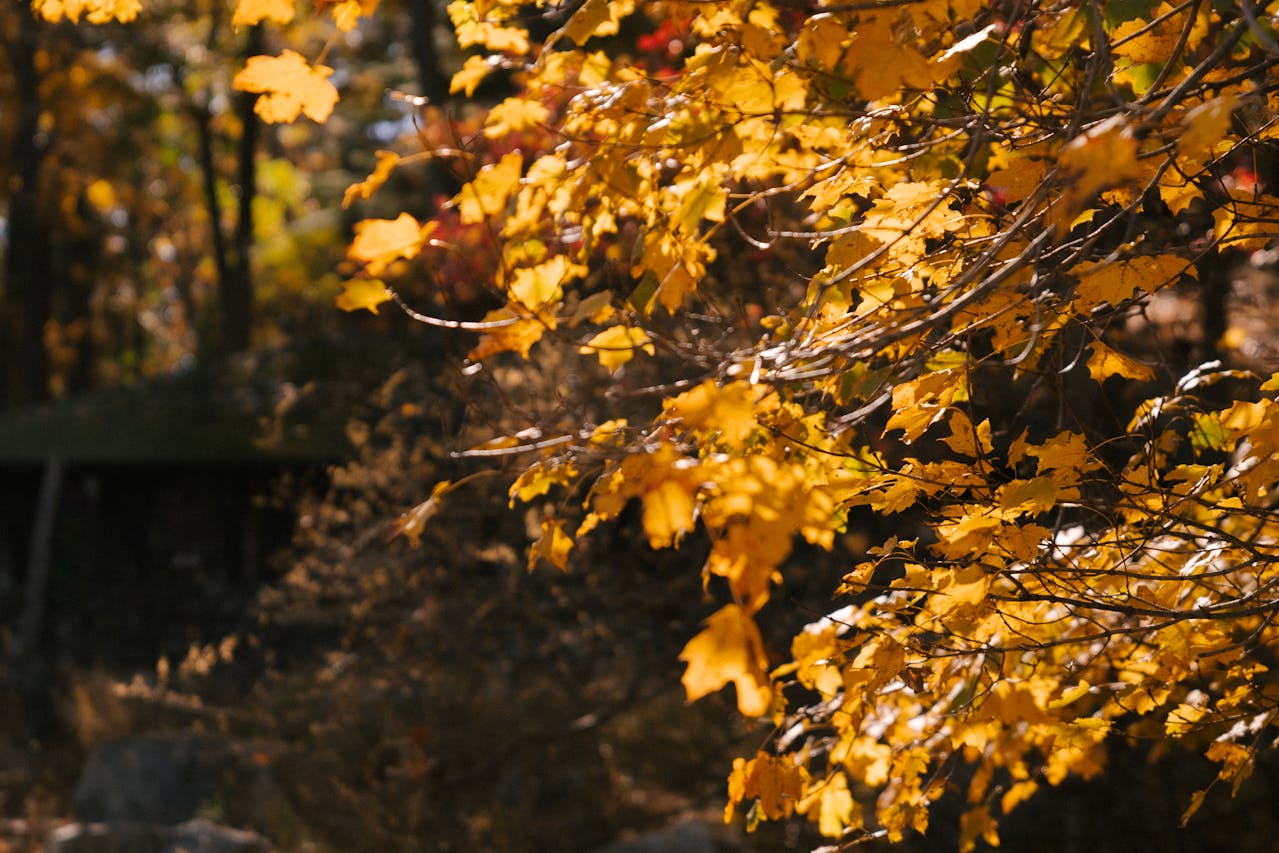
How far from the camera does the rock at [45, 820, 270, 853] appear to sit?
6895 millimetres

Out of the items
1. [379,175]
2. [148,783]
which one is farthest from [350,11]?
[148,783]

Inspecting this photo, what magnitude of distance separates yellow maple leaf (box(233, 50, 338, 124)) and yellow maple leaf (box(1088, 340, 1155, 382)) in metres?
1.71

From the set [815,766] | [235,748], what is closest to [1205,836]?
[815,766]

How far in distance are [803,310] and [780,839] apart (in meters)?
3.99

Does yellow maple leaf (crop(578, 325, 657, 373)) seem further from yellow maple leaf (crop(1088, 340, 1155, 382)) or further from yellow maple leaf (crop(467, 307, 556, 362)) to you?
yellow maple leaf (crop(1088, 340, 1155, 382))

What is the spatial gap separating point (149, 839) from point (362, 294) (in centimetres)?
594

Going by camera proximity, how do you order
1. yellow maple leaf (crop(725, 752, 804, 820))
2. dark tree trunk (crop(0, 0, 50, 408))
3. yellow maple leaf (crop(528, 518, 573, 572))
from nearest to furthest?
yellow maple leaf (crop(528, 518, 573, 572))
yellow maple leaf (crop(725, 752, 804, 820))
dark tree trunk (crop(0, 0, 50, 408))

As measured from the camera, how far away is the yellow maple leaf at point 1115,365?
2.73 metres

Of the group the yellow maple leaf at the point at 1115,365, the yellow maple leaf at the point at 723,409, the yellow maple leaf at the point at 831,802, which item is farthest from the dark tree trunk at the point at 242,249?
the yellow maple leaf at the point at 723,409

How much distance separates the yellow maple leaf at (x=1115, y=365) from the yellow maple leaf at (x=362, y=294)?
154 centimetres

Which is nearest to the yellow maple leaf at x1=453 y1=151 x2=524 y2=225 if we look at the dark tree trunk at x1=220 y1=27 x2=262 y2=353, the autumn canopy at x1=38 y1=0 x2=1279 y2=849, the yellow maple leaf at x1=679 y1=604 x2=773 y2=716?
the autumn canopy at x1=38 y1=0 x2=1279 y2=849

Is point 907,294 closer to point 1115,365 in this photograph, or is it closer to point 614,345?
point 614,345

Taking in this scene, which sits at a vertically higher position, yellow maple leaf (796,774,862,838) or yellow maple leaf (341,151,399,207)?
yellow maple leaf (341,151,399,207)

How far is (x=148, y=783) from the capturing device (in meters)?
8.55
